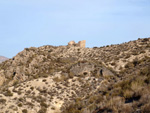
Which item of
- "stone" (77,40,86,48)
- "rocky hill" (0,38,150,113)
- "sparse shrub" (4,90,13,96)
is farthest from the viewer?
"stone" (77,40,86,48)

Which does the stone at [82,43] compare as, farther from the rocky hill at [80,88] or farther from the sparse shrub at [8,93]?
the sparse shrub at [8,93]

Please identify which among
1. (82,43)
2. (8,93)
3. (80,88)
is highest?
(82,43)

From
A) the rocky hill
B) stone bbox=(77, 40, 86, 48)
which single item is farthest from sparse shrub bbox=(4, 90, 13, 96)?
stone bbox=(77, 40, 86, 48)

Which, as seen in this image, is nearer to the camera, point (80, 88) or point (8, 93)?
point (8, 93)

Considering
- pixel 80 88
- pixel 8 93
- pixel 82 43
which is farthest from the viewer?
pixel 82 43

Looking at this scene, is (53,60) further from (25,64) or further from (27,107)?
(27,107)

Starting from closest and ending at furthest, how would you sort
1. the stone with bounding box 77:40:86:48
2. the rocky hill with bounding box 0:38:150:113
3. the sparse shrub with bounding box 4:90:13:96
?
1. the rocky hill with bounding box 0:38:150:113
2. the sparse shrub with bounding box 4:90:13:96
3. the stone with bounding box 77:40:86:48

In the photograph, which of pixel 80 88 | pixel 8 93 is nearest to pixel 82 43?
pixel 80 88

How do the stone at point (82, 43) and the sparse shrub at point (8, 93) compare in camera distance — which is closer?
the sparse shrub at point (8, 93)

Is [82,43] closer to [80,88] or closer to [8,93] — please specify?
[80,88]

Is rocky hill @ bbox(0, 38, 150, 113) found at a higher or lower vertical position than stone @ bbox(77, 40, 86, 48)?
lower

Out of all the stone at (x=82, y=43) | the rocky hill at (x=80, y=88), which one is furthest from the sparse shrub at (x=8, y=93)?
the stone at (x=82, y=43)

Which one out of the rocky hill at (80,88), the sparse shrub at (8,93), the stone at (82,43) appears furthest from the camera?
the stone at (82,43)

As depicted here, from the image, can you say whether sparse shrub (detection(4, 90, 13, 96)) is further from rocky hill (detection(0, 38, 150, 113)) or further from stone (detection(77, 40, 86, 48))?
stone (detection(77, 40, 86, 48))
